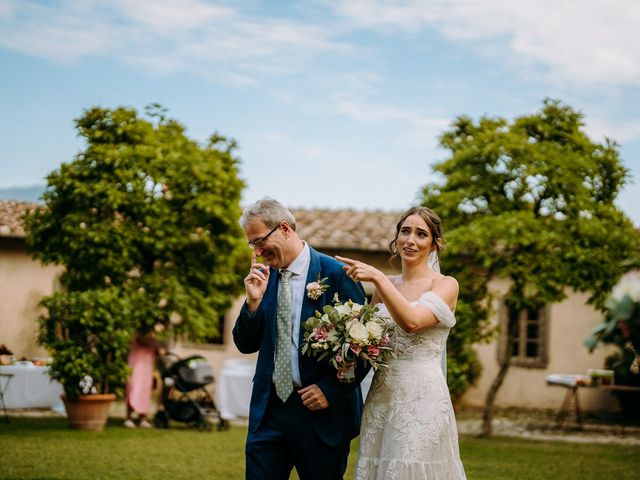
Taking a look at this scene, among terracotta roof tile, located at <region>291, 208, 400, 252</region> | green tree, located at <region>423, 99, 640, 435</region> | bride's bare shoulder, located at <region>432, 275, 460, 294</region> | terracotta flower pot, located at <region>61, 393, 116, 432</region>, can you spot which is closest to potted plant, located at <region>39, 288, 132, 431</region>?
terracotta flower pot, located at <region>61, 393, 116, 432</region>

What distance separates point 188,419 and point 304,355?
371 inches

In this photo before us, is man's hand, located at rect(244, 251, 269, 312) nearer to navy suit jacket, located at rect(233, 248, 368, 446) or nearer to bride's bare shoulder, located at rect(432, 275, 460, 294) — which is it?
navy suit jacket, located at rect(233, 248, 368, 446)

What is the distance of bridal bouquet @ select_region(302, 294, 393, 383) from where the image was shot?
13.4ft

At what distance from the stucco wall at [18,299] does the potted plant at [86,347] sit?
21.1ft

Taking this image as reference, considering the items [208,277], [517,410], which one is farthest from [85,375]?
[517,410]

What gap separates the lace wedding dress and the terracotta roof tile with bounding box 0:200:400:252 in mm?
13248

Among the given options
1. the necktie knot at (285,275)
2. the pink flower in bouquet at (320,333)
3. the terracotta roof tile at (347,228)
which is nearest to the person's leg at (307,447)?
the pink flower in bouquet at (320,333)

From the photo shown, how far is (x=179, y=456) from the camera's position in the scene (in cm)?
1049

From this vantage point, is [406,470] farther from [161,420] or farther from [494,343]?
[494,343]

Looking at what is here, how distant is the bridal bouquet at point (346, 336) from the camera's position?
13.4ft

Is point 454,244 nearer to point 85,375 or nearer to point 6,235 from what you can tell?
point 85,375

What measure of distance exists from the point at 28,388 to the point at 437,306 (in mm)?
11335

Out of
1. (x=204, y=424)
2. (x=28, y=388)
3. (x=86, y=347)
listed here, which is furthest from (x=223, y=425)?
(x=28, y=388)

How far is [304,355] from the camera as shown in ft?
14.2
